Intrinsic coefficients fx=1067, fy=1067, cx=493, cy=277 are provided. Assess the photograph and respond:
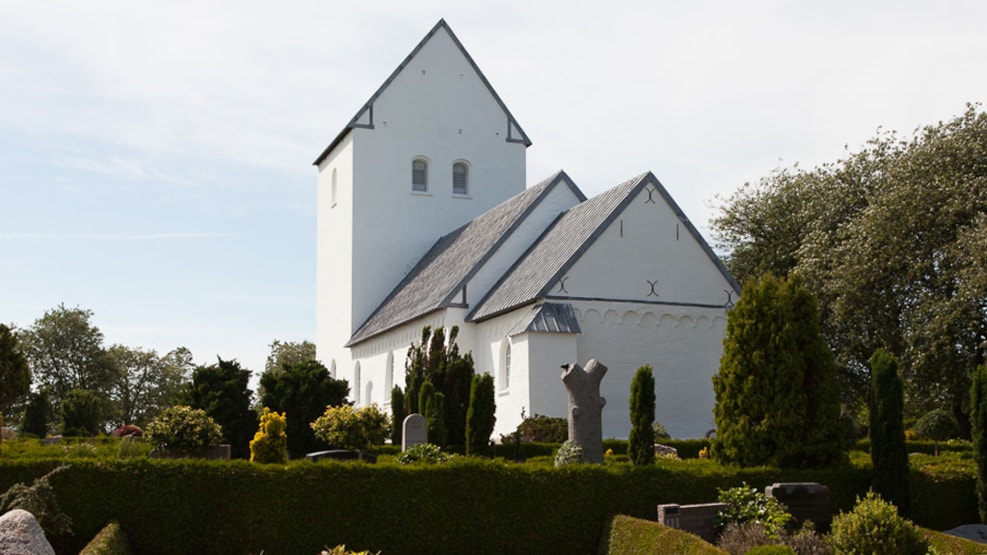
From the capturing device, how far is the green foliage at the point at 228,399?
867 inches

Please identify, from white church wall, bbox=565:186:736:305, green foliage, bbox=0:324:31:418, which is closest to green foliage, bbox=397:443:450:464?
white church wall, bbox=565:186:736:305

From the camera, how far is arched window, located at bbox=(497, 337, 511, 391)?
85.7ft

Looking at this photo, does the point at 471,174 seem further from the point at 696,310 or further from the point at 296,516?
the point at 296,516

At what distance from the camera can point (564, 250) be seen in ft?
85.7

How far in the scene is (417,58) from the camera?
127 ft

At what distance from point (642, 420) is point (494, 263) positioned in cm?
1400

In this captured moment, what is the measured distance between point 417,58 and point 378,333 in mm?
10790

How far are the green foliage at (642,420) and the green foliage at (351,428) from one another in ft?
20.9

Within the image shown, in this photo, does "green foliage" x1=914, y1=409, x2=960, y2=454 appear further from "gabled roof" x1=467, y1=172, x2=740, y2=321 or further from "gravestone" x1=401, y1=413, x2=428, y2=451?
"gravestone" x1=401, y1=413, x2=428, y2=451

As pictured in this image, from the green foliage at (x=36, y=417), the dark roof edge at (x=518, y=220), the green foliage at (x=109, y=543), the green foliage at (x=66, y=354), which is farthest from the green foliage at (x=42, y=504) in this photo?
the green foliage at (x=66, y=354)

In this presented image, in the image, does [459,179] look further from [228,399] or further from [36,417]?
[228,399]

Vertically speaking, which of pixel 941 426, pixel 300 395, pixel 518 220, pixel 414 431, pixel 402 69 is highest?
pixel 402 69

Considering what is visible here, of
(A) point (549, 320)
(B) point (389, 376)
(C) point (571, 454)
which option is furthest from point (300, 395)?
(B) point (389, 376)

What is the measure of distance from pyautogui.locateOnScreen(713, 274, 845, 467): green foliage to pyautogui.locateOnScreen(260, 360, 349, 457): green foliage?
35.2 feet
